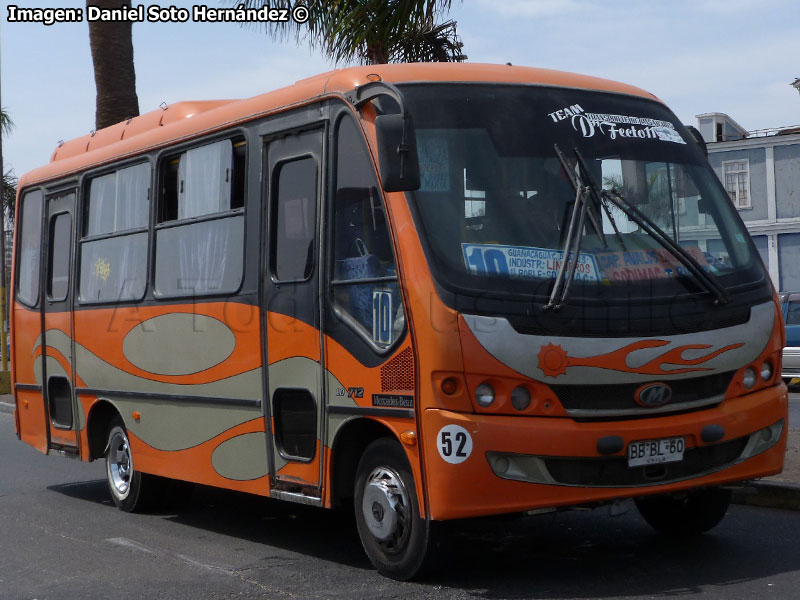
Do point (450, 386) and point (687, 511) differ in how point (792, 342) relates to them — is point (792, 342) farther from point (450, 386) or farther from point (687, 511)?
point (450, 386)

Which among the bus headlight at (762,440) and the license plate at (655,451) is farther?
the bus headlight at (762,440)

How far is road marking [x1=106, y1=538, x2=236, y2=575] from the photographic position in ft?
24.1

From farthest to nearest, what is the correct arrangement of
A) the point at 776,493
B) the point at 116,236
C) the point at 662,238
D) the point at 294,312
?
the point at 116,236
the point at 776,493
the point at 294,312
the point at 662,238

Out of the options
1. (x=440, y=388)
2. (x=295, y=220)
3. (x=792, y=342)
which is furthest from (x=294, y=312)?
(x=792, y=342)

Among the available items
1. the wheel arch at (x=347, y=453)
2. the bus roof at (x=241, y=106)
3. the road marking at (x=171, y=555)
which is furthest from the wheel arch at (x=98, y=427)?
the wheel arch at (x=347, y=453)

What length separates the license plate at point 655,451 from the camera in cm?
644

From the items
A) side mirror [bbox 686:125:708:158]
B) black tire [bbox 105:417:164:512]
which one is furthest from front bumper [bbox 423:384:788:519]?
black tire [bbox 105:417:164:512]

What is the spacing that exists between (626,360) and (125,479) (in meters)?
5.16

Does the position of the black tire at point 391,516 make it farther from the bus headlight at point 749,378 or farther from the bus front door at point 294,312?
the bus headlight at point 749,378

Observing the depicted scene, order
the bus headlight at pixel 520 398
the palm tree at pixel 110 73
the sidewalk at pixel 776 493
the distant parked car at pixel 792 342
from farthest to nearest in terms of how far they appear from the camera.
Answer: the distant parked car at pixel 792 342, the palm tree at pixel 110 73, the sidewalk at pixel 776 493, the bus headlight at pixel 520 398

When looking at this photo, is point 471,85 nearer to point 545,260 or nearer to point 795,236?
point 545,260

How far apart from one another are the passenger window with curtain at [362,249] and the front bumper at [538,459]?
707mm

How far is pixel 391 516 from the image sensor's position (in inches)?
262

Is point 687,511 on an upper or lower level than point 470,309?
lower
